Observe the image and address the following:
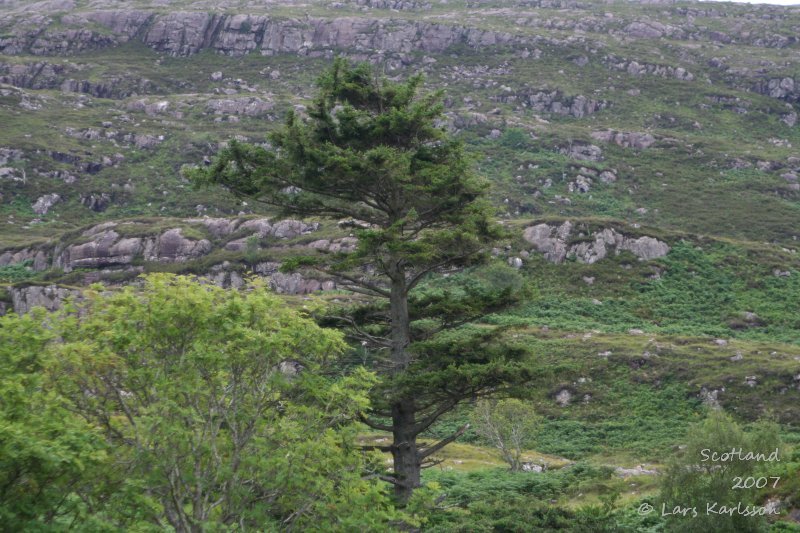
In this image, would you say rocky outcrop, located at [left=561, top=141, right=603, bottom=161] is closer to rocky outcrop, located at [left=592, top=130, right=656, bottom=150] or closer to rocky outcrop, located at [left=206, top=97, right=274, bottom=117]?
rocky outcrop, located at [left=592, top=130, right=656, bottom=150]

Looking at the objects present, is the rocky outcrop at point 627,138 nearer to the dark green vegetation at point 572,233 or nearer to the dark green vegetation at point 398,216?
the dark green vegetation at point 572,233

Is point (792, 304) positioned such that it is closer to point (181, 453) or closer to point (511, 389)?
point (511, 389)

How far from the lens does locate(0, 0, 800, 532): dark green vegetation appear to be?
25719mm

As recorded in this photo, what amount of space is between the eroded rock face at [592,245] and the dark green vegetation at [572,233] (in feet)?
2.97

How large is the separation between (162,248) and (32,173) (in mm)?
55631

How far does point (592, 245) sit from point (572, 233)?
348 centimetres

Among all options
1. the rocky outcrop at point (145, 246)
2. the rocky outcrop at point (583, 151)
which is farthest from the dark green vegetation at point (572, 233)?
the rocky outcrop at point (145, 246)

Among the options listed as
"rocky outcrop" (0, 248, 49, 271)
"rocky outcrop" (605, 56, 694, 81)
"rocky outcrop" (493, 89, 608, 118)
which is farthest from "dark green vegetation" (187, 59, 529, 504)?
"rocky outcrop" (605, 56, 694, 81)

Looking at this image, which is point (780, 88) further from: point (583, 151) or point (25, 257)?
point (25, 257)

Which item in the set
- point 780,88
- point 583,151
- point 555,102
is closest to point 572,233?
point 583,151

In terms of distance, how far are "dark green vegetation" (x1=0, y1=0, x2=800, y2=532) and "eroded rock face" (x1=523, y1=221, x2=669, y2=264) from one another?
905mm

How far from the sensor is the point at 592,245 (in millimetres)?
89125

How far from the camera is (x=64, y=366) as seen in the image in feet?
33.8

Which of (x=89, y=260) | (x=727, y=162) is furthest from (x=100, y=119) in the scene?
(x=727, y=162)
